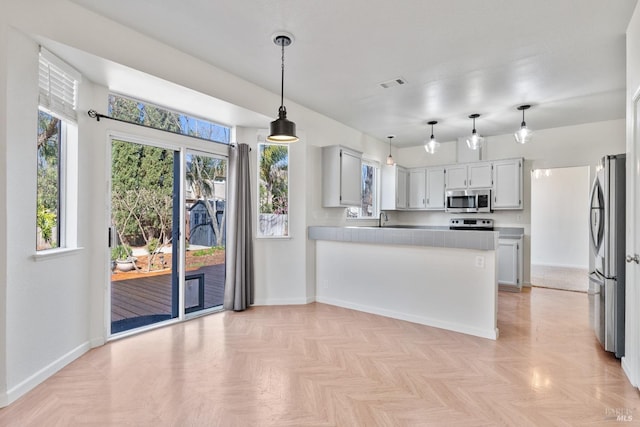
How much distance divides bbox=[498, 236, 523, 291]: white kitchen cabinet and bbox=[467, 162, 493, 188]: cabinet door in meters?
1.07

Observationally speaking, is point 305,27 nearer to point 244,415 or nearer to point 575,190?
point 244,415

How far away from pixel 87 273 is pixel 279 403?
220 cm

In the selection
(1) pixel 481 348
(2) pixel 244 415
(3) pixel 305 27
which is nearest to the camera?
(2) pixel 244 415

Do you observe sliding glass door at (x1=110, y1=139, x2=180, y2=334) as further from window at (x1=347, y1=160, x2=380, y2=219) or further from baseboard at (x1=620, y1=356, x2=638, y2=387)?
baseboard at (x1=620, y1=356, x2=638, y2=387)

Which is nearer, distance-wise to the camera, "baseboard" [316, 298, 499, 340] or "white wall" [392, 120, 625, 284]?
"baseboard" [316, 298, 499, 340]

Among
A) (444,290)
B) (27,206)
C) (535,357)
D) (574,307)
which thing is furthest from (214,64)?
(574,307)

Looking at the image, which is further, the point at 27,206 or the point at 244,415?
the point at 27,206

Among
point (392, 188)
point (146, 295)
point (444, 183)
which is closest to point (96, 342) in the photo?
point (146, 295)

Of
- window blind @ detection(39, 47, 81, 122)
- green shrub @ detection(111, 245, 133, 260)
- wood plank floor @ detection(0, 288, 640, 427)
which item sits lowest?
wood plank floor @ detection(0, 288, 640, 427)

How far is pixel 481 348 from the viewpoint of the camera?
10.2 feet

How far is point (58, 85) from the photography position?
8.69 feet

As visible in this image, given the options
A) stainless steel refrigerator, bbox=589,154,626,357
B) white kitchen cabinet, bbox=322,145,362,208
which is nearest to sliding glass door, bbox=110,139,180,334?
white kitchen cabinet, bbox=322,145,362,208

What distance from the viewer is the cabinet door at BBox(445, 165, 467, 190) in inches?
242

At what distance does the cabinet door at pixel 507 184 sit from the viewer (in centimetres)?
561
